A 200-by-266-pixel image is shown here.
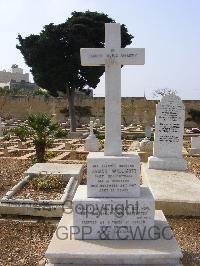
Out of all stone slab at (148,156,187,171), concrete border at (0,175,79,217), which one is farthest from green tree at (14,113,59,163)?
concrete border at (0,175,79,217)

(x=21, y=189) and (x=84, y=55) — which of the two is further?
(x=21, y=189)

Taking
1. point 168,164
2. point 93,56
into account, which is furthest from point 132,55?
point 168,164

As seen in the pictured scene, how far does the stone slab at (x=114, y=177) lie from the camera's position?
4898mm

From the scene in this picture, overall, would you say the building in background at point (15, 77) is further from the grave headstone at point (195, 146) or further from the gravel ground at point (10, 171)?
the gravel ground at point (10, 171)

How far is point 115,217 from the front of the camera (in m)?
4.80

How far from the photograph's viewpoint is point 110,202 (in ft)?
15.7

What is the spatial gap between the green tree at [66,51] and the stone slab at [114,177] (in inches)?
842

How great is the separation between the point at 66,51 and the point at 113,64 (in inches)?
874

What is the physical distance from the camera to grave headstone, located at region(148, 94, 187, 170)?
10297 millimetres

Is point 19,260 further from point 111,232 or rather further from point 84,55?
point 84,55

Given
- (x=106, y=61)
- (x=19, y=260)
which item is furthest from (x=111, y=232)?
(x=106, y=61)

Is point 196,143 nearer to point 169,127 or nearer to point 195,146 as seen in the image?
point 195,146

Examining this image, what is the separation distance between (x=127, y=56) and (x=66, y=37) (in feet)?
72.4

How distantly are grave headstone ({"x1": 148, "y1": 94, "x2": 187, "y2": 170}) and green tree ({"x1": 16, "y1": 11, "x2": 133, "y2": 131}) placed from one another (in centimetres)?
1600
